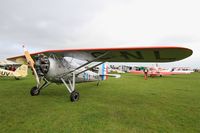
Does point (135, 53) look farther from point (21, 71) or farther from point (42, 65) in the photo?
point (21, 71)

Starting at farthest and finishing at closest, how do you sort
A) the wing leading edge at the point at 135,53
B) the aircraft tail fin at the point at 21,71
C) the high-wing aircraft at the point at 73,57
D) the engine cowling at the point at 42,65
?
the aircraft tail fin at the point at 21,71 → the engine cowling at the point at 42,65 → the high-wing aircraft at the point at 73,57 → the wing leading edge at the point at 135,53

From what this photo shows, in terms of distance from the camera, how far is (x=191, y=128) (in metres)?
3.69

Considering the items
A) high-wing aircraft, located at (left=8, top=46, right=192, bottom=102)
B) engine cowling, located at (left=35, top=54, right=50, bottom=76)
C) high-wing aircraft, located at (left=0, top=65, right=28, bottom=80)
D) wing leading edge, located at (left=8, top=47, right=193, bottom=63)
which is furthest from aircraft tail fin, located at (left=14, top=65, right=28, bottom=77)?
engine cowling, located at (left=35, top=54, right=50, bottom=76)

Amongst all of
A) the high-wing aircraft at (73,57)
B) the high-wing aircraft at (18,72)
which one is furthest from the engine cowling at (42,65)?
the high-wing aircraft at (18,72)

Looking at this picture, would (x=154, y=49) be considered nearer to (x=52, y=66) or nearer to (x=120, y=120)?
(x=120, y=120)

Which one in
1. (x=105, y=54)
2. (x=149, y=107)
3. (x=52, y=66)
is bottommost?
(x=149, y=107)

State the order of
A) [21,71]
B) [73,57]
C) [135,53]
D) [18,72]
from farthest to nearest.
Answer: [21,71] → [18,72] → [73,57] → [135,53]

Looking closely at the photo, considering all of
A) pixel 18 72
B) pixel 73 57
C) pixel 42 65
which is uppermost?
pixel 73 57

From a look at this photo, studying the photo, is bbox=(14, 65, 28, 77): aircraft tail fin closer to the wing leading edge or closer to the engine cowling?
the wing leading edge

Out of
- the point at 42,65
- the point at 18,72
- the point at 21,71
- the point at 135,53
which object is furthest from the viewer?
the point at 21,71

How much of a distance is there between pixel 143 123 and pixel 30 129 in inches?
107

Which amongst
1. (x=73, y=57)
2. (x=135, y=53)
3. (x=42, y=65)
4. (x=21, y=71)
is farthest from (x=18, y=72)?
(x=135, y=53)

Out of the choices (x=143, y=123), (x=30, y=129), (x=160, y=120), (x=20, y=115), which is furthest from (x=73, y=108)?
(x=160, y=120)

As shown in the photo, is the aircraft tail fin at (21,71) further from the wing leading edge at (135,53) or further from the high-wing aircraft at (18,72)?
the wing leading edge at (135,53)
